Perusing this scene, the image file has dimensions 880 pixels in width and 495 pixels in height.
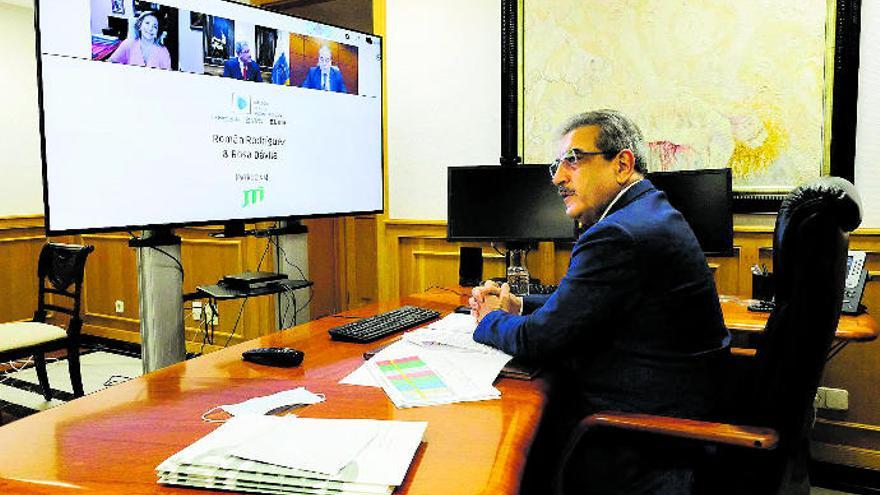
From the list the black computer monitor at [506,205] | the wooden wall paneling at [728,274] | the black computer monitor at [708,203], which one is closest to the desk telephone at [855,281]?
the black computer monitor at [708,203]

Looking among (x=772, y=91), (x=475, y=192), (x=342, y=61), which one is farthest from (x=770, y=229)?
→ (x=342, y=61)

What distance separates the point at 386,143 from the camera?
11.7 feet

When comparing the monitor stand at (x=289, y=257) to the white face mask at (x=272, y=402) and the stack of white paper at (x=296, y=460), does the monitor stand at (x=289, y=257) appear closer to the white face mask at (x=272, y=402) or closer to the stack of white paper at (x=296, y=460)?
the white face mask at (x=272, y=402)

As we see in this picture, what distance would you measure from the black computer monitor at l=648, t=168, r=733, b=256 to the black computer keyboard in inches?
43.9

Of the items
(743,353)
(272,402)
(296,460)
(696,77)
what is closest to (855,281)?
(743,353)

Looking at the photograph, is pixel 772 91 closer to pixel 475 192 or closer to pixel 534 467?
pixel 475 192

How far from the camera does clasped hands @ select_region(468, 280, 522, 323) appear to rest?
5.91 ft

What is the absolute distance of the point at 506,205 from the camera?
2.78 metres

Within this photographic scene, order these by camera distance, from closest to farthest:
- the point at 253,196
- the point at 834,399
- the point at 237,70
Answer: the point at 237,70
the point at 253,196
the point at 834,399

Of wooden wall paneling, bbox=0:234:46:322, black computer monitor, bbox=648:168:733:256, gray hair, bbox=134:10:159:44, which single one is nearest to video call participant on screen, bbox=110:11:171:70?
gray hair, bbox=134:10:159:44

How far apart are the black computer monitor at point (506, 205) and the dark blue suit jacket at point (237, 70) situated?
100cm

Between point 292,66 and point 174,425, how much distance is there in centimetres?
135

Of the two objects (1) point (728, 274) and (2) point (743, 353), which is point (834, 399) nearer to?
(1) point (728, 274)

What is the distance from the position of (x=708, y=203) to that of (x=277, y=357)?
1.78 meters
